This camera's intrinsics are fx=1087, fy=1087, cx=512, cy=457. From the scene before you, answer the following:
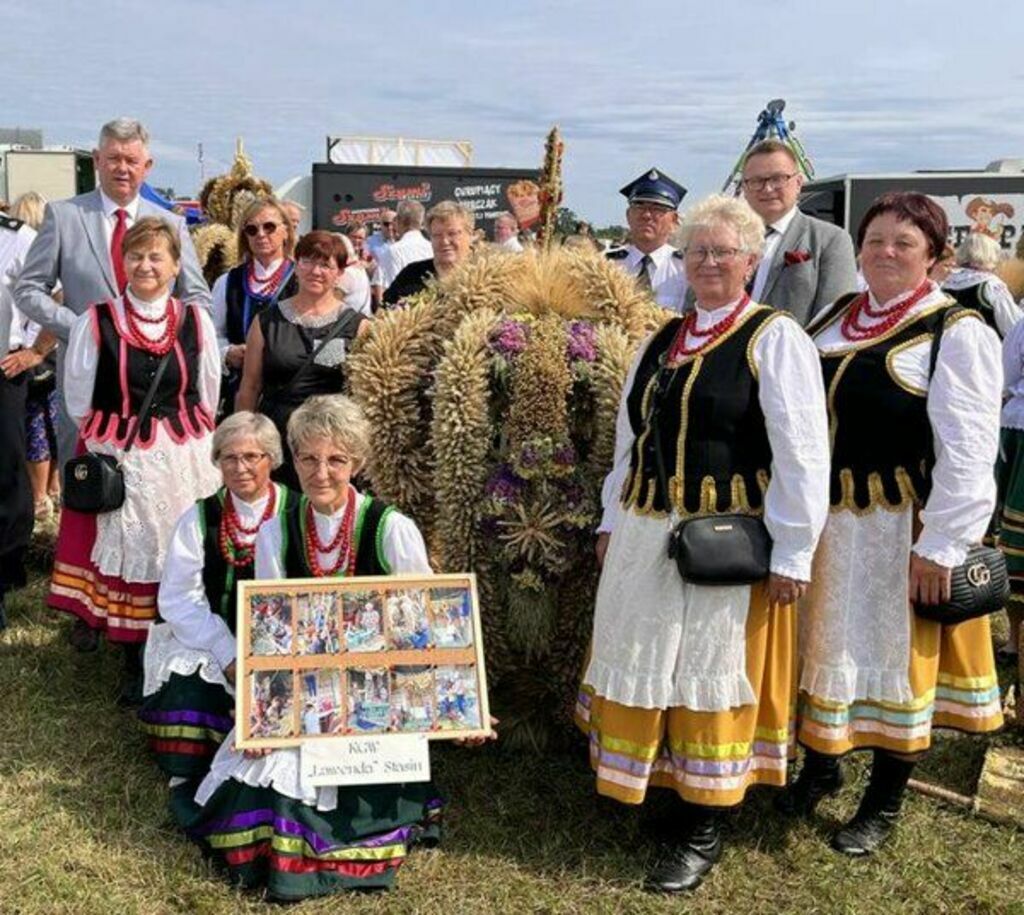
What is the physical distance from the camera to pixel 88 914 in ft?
9.10

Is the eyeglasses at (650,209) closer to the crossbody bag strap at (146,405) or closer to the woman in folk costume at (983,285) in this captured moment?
the woman in folk costume at (983,285)

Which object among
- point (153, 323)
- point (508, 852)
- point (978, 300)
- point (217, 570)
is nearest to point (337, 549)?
point (217, 570)

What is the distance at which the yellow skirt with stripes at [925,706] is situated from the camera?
2.93m

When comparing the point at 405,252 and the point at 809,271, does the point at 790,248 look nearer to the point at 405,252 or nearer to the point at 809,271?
the point at 809,271

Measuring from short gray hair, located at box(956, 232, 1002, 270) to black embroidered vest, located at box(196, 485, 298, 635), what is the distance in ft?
14.4

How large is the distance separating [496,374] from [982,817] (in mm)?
2031

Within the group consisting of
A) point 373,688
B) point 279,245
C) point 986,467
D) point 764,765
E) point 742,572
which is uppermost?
point 279,245

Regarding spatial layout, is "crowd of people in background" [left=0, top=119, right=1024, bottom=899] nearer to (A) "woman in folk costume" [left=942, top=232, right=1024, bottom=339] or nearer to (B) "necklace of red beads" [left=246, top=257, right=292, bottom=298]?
(B) "necklace of red beads" [left=246, top=257, right=292, bottom=298]

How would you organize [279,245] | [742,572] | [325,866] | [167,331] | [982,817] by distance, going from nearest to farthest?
[742,572], [325,866], [982,817], [167,331], [279,245]

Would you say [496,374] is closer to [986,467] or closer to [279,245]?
[986,467]

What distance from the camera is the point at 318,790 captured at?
2920 mm

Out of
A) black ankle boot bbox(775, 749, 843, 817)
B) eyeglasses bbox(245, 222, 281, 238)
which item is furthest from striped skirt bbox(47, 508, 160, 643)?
black ankle boot bbox(775, 749, 843, 817)

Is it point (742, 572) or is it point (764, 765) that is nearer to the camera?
point (742, 572)

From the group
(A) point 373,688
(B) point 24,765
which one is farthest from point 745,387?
(B) point 24,765
